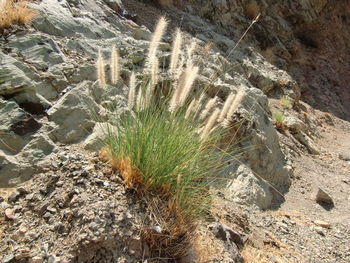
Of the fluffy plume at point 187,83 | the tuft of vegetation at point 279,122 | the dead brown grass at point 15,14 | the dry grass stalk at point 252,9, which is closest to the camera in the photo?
the fluffy plume at point 187,83

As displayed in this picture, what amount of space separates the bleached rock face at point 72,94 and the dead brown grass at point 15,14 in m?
0.12

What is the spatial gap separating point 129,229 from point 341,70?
41.6 feet

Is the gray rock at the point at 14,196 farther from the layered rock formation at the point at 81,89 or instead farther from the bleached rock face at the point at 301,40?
the bleached rock face at the point at 301,40

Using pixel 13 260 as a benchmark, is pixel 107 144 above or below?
above

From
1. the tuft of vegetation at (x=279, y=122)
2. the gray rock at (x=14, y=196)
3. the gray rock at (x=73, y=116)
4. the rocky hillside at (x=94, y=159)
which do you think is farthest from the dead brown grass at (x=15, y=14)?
the tuft of vegetation at (x=279, y=122)

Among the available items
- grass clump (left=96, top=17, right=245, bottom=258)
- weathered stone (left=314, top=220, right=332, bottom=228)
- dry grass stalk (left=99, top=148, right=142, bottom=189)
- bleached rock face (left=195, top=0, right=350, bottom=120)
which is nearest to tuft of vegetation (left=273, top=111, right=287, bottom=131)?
bleached rock face (left=195, top=0, right=350, bottom=120)

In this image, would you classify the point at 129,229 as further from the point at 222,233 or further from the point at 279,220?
the point at 279,220

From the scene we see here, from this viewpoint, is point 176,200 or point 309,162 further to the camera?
point 309,162

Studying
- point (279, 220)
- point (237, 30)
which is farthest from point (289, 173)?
point (237, 30)

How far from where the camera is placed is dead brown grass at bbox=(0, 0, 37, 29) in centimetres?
417

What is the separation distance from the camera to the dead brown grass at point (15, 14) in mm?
4172

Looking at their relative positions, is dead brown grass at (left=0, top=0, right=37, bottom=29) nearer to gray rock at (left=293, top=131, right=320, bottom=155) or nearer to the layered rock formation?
the layered rock formation

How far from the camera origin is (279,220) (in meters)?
4.59

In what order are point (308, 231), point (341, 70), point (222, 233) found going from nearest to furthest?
point (222, 233), point (308, 231), point (341, 70)
